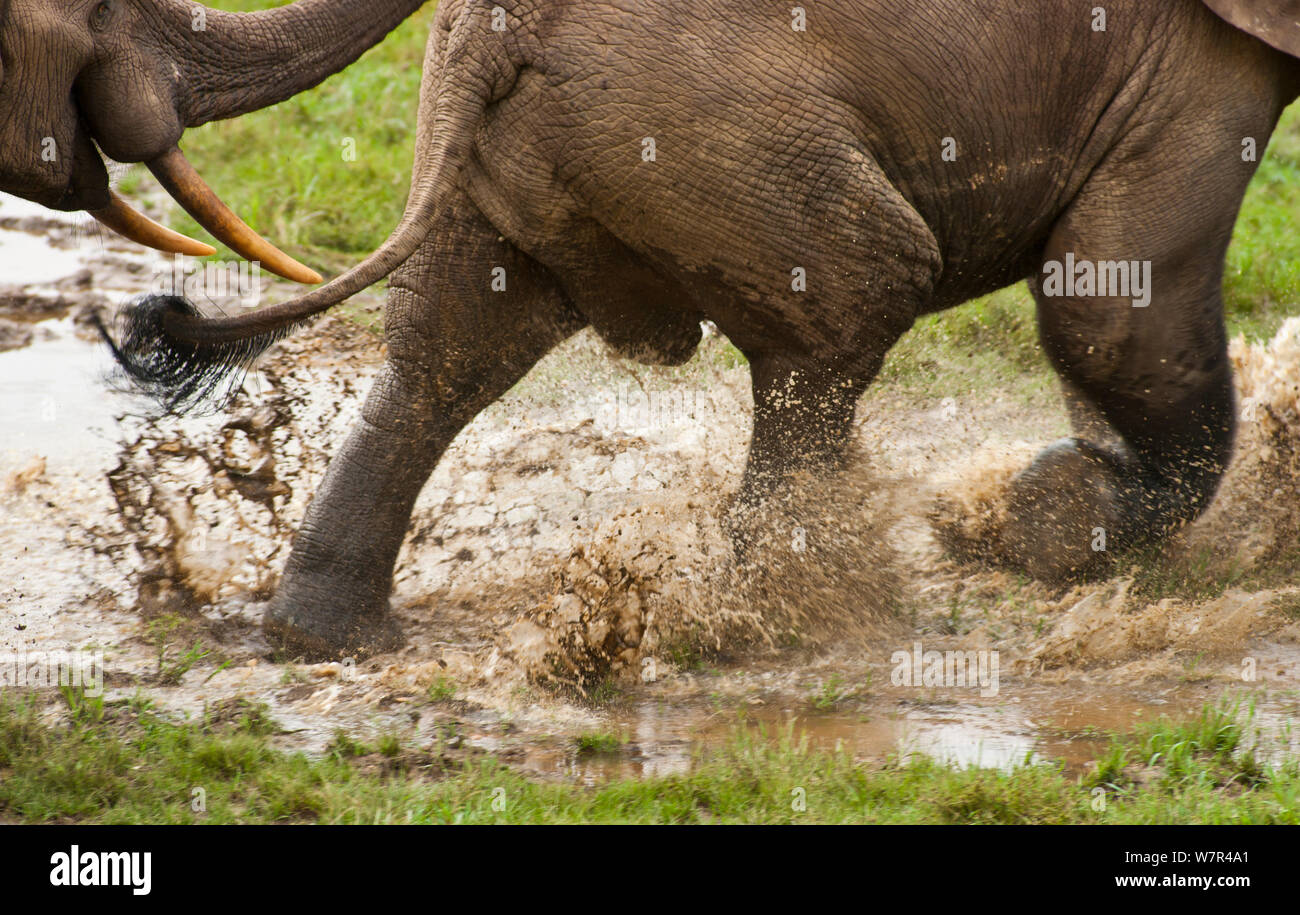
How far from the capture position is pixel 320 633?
4.07 metres

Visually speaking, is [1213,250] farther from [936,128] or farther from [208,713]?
[208,713]

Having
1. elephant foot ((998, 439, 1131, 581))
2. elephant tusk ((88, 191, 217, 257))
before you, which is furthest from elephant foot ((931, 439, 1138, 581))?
elephant tusk ((88, 191, 217, 257))

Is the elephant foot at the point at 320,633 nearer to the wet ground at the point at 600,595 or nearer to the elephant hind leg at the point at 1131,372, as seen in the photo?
the wet ground at the point at 600,595

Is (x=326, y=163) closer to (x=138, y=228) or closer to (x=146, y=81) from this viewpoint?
A: (x=138, y=228)

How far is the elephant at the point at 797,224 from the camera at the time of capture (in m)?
3.46

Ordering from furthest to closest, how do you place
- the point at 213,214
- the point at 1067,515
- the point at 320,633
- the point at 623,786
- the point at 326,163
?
the point at 326,163 → the point at 1067,515 → the point at 320,633 → the point at 213,214 → the point at 623,786

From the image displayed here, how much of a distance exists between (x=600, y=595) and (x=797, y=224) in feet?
3.60

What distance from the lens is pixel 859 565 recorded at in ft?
13.6

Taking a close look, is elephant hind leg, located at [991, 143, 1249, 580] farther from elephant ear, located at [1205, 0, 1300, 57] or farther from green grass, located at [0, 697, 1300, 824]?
green grass, located at [0, 697, 1300, 824]

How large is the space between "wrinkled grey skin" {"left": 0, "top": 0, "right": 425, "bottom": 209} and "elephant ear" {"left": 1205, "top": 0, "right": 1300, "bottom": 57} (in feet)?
6.66

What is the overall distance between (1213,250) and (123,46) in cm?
279

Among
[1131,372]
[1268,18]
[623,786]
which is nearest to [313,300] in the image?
[623,786]

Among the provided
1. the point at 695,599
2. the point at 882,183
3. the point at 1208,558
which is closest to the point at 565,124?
the point at 882,183

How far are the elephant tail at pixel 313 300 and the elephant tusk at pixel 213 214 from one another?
0.15m
